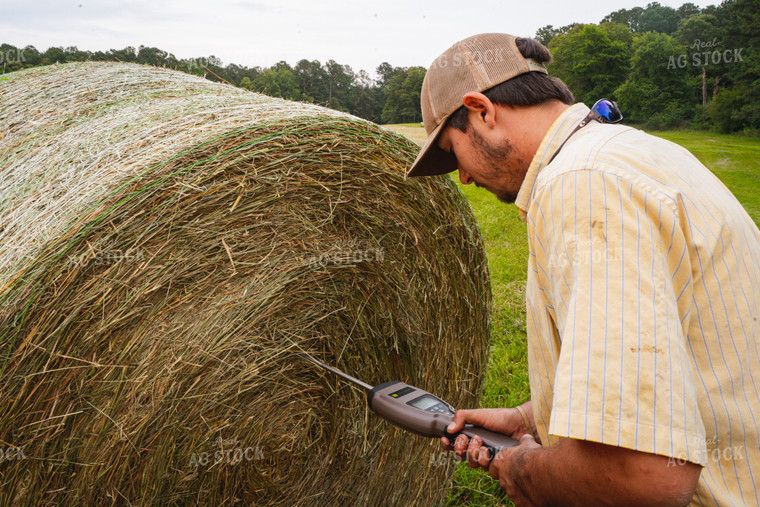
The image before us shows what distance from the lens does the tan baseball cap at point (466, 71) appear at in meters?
1.58

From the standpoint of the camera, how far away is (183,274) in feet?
6.84

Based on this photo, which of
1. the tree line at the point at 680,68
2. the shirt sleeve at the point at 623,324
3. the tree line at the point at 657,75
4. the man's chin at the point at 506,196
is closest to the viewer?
the shirt sleeve at the point at 623,324

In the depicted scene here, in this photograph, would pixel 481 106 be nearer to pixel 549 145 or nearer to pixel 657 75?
pixel 549 145

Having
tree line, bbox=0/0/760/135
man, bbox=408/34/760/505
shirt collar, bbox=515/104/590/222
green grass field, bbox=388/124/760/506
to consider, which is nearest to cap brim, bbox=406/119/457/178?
man, bbox=408/34/760/505

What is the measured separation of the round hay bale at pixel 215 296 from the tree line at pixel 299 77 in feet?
2.60

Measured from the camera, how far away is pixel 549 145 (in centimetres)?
140

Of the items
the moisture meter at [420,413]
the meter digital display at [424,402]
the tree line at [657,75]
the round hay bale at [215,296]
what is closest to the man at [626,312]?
the moisture meter at [420,413]

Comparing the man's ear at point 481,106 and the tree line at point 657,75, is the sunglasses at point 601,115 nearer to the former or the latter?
the man's ear at point 481,106

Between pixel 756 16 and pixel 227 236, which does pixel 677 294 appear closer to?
pixel 227 236

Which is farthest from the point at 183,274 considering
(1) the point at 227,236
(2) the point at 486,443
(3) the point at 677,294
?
(3) the point at 677,294

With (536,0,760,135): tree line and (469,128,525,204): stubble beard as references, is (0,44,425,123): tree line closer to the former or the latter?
Result: (469,128,525,204): stubble beard

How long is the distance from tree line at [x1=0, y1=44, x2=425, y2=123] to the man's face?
5.01 ft

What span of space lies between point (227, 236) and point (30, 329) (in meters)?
0.77

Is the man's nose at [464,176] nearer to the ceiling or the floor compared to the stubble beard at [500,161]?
nearer to the floor
